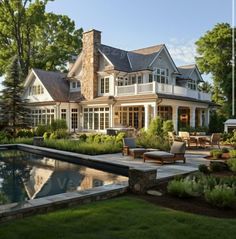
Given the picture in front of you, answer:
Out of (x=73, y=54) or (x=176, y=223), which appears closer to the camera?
(x=176, y=223)

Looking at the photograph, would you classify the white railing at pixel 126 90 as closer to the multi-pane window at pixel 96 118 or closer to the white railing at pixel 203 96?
the multi-pane window at pixel 96 118

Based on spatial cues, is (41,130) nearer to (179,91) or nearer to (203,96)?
(179,91)

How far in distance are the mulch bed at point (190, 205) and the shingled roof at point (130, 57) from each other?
19.2m

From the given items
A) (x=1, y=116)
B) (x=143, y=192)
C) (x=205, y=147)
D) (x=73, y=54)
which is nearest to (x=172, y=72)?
(x=205, y=147)

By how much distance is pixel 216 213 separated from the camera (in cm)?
538

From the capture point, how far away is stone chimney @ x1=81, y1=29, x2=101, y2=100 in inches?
1036

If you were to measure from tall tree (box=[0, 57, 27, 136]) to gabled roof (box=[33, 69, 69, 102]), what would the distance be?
3390mm

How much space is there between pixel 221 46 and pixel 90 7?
23.7m

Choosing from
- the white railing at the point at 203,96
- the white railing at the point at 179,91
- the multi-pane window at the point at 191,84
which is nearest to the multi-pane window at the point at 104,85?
the white railing at the point at 179,91

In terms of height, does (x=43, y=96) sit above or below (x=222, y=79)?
below

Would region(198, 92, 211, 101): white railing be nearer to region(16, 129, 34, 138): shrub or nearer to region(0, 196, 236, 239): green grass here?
region(16, 129, 34, 138): shrub

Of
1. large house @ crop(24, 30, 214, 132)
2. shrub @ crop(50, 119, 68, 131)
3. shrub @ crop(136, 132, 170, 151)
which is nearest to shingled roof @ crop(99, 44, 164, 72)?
large house @ crop(24, 30, 214, 132)

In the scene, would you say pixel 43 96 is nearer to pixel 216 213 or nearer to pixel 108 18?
pixel 108 18

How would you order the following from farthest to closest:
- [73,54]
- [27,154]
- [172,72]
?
[73,54], [172,72], [27,154]
